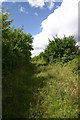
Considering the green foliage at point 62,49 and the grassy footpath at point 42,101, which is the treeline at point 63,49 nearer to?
the green foliage at point 62,49

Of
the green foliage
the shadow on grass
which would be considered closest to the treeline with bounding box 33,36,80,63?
the green foliage

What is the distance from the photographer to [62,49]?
98.8ft

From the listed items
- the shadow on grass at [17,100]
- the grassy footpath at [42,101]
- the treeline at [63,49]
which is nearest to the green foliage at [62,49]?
the treeline at [63,49]

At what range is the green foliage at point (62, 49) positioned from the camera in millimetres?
28406

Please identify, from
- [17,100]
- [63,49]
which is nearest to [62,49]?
[63,49]

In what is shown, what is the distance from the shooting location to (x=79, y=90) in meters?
11.5

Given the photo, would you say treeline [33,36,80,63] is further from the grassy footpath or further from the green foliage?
the grassy footpath

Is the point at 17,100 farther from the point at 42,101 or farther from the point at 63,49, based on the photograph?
the point at 63,49

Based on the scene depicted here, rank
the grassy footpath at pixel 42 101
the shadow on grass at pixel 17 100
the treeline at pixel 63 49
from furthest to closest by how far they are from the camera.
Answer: the treeline at pixel 63 49
the shadow on grass at pixel 17 100
the grassy footpath at pixel 42 101

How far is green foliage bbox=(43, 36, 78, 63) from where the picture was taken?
93.2ft

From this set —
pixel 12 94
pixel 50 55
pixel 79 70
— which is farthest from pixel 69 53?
pixel 12 94

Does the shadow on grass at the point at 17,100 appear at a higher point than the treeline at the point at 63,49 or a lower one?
lower

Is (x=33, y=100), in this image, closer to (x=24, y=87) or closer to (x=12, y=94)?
(x=12, y=94)

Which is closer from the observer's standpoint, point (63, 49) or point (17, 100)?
point (17, 100)
